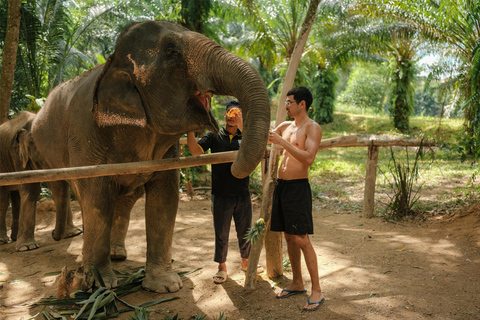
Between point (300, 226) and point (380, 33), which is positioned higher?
point (380, 33)

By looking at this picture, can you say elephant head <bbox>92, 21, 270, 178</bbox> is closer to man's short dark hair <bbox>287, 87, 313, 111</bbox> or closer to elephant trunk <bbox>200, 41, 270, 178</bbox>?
elephant trunk <bbox>200, 41, 270, 178</bbox>

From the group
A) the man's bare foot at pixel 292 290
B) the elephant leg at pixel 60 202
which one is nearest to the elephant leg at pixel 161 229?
the man's bare foot at pixel 292 290

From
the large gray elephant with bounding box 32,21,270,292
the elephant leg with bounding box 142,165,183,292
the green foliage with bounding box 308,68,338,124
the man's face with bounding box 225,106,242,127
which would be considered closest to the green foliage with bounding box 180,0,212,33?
the large gray elephant with bounding box 32,21,270,292

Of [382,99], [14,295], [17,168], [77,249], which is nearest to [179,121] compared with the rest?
[14,295]

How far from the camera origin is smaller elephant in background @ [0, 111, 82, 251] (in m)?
5.58

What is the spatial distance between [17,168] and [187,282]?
3.47 metres

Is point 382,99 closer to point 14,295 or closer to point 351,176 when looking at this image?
point 351,176

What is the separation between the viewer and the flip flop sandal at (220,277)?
4258mm

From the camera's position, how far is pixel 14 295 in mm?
4203

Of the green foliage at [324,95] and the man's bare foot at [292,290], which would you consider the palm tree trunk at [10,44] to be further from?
the green foliage at [324,95]

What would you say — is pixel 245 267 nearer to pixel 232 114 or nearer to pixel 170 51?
pixel 232 114

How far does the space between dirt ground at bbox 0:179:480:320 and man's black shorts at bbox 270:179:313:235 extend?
2.30ft

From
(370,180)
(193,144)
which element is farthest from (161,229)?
(370,180)

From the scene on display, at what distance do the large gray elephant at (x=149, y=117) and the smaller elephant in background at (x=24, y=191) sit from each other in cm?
138
